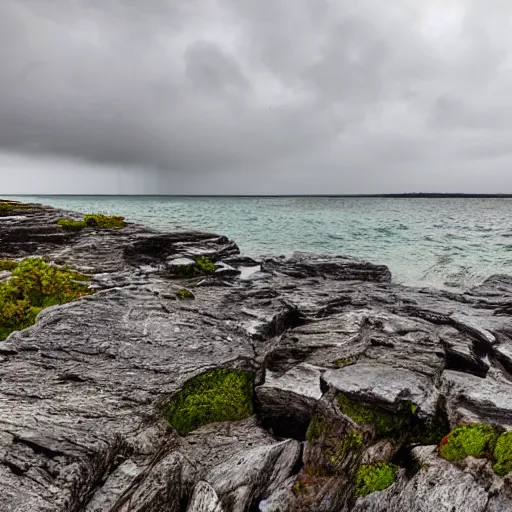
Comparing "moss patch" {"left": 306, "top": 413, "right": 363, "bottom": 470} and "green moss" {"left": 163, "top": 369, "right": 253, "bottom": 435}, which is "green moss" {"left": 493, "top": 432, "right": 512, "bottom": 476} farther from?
"green moss" {"left": 163, "top": 369, "right": 253, "bottom": 435}

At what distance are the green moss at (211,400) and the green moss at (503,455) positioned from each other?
4560mm

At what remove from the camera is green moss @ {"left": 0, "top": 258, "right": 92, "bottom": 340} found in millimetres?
10945

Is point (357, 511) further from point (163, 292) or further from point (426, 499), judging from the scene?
point (163, 292)

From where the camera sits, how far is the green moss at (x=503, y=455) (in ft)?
17.8

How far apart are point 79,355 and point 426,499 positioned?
6.70 meters

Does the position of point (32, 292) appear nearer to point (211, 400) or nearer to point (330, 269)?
point (211, 400)

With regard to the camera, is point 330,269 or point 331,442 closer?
point 331,442

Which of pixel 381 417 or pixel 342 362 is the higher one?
pixel 342 362

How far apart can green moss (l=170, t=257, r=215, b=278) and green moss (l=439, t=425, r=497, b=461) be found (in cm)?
1311

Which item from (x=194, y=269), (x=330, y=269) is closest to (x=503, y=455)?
(x=194, y=269)

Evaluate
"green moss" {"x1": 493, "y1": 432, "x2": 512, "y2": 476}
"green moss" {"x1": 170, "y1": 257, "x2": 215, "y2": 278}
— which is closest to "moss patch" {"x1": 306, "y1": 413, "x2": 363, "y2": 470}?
"green moss" {"x1": 493, "y1": 432, "x2": 512, "y2": 476}

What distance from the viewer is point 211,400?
780cm

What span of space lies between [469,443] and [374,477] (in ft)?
5.07

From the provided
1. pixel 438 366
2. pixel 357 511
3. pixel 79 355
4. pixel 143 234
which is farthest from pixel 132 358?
pixel 143 234
